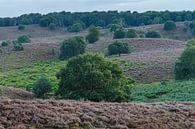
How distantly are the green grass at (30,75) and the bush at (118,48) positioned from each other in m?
10.9

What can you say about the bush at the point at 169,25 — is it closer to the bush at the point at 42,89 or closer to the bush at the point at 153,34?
Result: the bush at the point at 153,34

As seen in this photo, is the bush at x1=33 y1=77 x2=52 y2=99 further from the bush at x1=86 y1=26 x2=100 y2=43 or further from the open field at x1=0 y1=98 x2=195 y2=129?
the bush at x1=86 y1=26 x2=100 y2=43

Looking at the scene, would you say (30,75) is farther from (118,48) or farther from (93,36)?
(93,36)

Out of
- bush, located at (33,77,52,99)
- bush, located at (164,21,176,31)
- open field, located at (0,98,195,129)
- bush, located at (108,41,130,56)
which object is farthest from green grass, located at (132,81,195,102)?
bush, located at (164,21,176,31)

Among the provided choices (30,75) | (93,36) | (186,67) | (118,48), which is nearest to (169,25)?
(93,36)

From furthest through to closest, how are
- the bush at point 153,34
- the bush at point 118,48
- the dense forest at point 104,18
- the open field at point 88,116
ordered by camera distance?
the dense forest at point 104,18, the bush at point 153,34, the bush at point 118,48, the open field at point 88,116

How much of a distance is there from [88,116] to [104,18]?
5318 inches

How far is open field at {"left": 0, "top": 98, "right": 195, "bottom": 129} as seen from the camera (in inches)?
808

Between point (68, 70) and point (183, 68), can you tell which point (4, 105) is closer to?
point (68, 70)

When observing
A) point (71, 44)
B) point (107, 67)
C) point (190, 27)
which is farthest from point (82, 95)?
point (190, 27)

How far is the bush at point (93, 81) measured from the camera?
42.2 m

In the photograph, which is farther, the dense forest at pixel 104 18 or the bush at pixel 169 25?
the dense forest at pixel 104 18

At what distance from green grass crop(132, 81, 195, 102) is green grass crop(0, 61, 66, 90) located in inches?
413

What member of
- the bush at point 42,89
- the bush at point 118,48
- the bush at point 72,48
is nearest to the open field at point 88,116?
the bush at point 42,89
